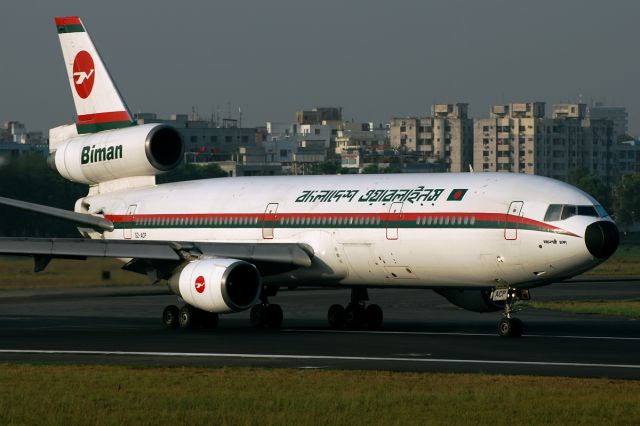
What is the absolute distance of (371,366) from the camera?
2736 centimetres

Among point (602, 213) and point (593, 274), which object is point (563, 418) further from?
point (593, 274)

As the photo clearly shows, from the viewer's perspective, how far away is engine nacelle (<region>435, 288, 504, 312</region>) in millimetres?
37750

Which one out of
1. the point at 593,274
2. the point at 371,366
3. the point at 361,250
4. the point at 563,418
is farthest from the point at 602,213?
the point at 593,274

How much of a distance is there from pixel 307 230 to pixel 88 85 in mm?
12330

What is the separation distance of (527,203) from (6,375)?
48.7 feet

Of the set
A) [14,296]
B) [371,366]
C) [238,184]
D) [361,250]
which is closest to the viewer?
[371,366]

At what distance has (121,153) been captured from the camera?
4459 centimetres

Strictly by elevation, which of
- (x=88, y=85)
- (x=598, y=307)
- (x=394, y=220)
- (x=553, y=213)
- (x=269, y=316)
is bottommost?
(x=598, y=307)

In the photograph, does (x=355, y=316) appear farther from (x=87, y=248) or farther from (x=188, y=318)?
(x=87, y=248)

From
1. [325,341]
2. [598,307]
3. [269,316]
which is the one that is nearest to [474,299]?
[325,341]

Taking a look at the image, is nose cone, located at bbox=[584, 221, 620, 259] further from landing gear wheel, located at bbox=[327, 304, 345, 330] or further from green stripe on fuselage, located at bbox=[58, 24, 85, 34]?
green stripe on fuselage, located at bbox=[58, 24, 85, 34]

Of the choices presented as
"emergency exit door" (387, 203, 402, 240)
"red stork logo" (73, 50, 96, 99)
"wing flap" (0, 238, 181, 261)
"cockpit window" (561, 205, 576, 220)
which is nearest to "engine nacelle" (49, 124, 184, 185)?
"red stork logo" (73, 50, 96, 99)

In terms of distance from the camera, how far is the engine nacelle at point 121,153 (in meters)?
44.0

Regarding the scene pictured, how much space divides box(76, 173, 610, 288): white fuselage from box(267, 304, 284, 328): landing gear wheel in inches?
36.4
